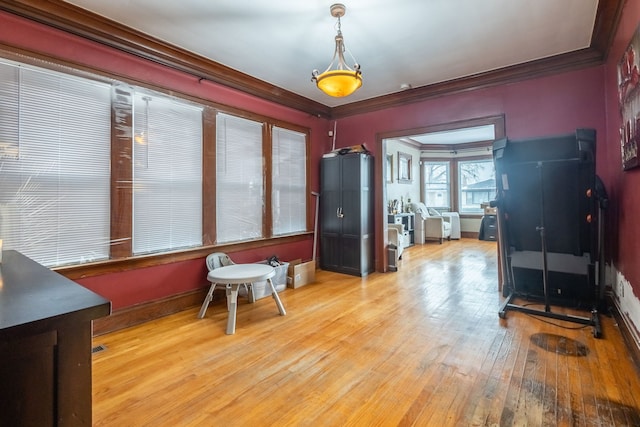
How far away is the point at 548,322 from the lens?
287 centimetres

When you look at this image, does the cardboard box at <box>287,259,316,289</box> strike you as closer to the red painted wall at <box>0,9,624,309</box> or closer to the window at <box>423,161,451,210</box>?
the red painted wall at <box>0,9,624,309</box>

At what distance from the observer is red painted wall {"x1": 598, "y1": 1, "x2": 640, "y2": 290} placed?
2.26 meters

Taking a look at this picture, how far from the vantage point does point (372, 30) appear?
2826 mm

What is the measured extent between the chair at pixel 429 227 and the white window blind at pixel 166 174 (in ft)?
19.3

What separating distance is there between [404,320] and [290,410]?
157 centimetres

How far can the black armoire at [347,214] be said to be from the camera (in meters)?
4.66

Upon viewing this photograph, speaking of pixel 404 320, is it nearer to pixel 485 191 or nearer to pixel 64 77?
pixel 64 77

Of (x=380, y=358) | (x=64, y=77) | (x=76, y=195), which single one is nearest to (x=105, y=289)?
(x=76, y=195)

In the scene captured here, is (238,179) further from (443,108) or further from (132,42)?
(443,108)

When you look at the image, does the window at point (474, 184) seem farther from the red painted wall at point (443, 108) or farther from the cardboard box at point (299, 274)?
the cardboard box at point (299, 274)

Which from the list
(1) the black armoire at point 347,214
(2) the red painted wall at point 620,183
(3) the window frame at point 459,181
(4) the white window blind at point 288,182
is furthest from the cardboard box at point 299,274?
(3) the window frame at point 459,181

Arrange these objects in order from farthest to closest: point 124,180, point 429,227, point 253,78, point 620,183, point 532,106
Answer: point 429,227 < point 253,78 < point 532,106 < point 124,180 < point 620,183

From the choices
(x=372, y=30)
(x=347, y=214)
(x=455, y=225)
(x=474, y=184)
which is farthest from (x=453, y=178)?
(x=372, y=30)

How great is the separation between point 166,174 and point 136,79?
916 mm
